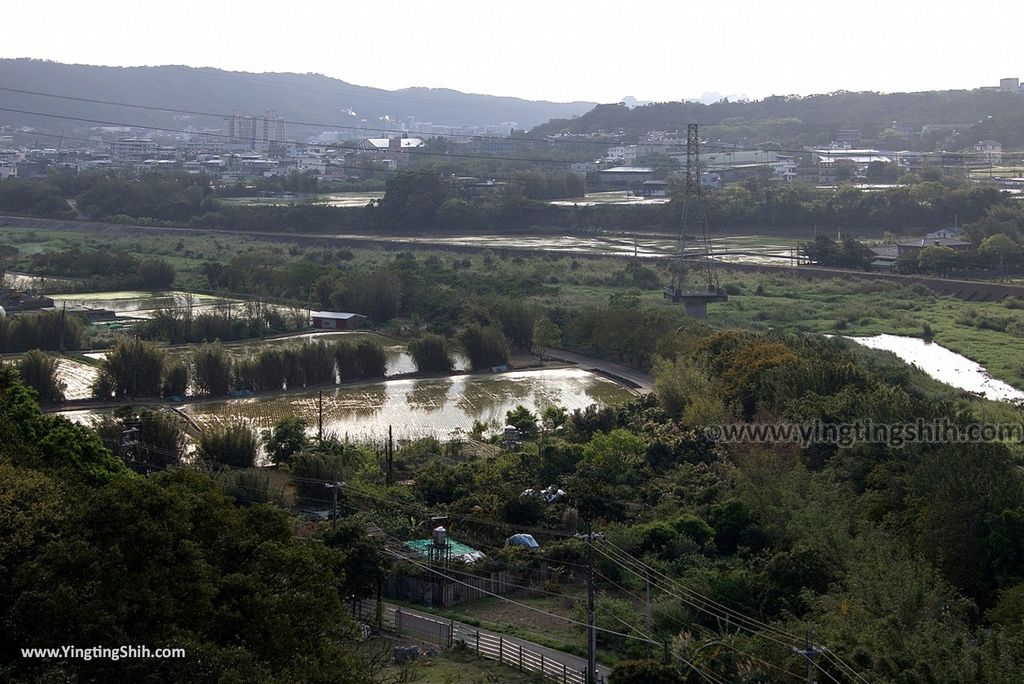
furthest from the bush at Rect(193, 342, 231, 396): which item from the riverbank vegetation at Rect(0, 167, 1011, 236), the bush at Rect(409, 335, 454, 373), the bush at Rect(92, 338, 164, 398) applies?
the riverbank vegetation at Rect(0, 167, 1011, 236)

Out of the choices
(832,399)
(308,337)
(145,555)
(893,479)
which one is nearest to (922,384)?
(832,399)

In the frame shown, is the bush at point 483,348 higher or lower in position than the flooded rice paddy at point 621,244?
lower

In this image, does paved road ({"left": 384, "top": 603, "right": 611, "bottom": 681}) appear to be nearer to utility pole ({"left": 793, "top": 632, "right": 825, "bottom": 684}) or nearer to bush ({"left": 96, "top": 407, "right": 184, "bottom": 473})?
utility pole ({"left": 793, "top": 632, "right": 825, "bottom": 684})

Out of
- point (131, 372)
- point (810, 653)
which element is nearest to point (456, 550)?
point (810, 653)

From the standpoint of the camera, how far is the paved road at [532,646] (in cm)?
972

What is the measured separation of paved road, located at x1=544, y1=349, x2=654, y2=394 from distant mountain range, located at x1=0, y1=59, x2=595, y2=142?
9068cm

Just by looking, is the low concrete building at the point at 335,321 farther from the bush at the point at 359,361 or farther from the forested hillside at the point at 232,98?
the forested hillside at the point at 232,98

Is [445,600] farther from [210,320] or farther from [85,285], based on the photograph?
[85,285]

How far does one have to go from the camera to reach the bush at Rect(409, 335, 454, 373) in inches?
901

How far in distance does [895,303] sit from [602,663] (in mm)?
21339
